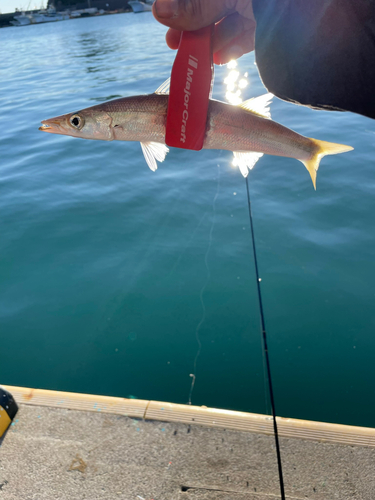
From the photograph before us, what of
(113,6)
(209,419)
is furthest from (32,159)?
(113,6)

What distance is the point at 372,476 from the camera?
2652mm

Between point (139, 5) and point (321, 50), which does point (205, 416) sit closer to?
point (321, 50)

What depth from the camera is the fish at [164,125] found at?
1.53 meters

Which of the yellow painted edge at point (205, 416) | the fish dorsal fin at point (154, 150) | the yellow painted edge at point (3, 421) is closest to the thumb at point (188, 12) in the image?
the fish dorsal fin at point (154, 150)

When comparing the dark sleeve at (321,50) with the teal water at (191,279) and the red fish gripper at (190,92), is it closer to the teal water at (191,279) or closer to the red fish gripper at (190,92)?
the red fish gripper at (190,92)

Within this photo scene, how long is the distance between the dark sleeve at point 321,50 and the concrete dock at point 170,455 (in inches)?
103

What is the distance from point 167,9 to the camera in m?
1.50

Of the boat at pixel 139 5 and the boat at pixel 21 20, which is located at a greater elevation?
the boat at pixel 21 20

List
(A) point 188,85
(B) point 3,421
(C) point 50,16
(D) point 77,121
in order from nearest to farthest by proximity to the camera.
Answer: (A) point 188,85 → (D) point 77,121 → (B) point 3,421 → (C) point 50,16

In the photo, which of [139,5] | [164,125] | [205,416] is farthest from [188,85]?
[139,5]

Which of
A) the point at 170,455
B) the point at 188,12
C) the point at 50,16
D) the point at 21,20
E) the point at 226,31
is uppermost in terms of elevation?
the point at 50,16

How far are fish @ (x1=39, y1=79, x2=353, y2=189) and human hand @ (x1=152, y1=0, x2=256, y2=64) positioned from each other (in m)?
0.25

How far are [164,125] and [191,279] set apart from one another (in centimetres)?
396

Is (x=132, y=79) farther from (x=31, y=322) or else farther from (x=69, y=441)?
(x=69, y=441)
